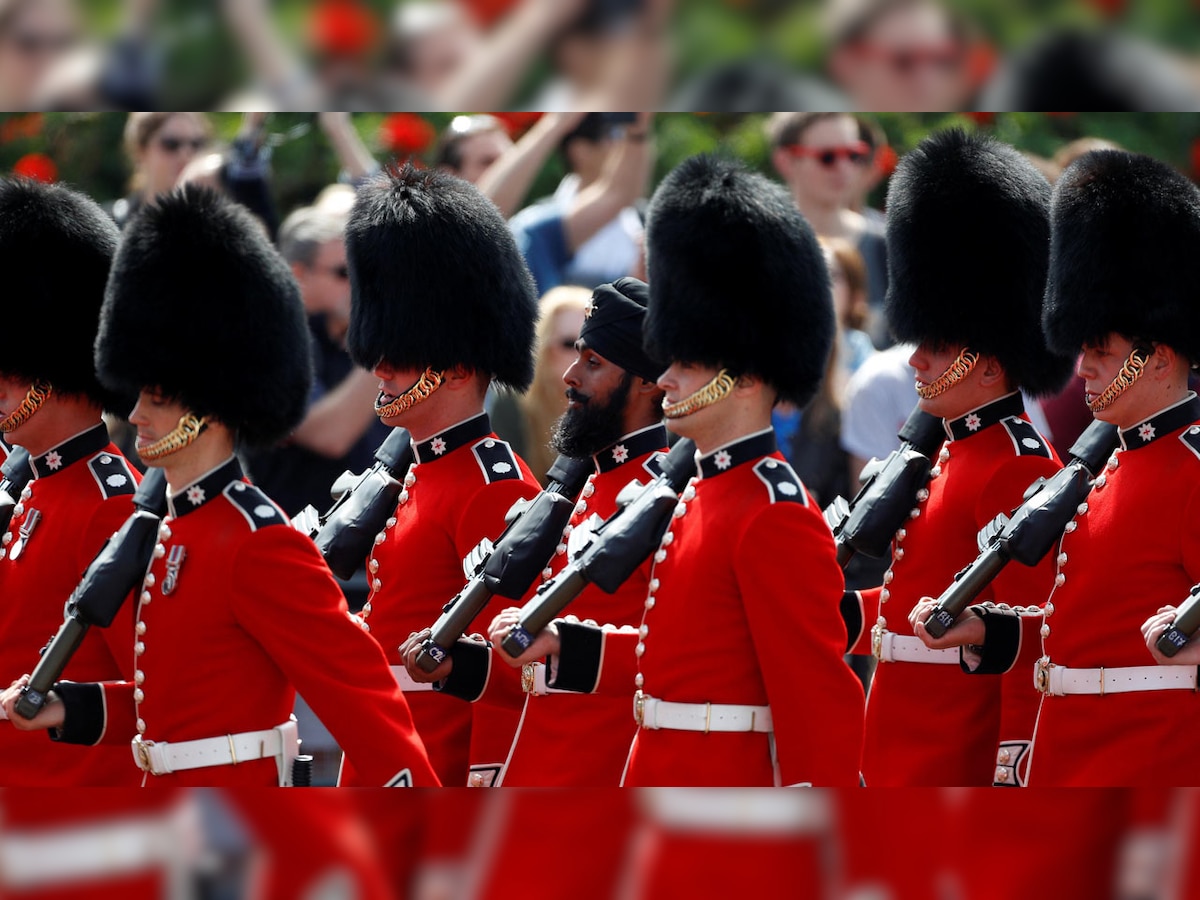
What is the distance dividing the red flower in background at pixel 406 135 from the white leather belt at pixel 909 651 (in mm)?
3062

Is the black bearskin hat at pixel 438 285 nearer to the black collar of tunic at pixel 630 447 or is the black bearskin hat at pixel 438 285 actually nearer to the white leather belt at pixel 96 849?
the black collar of tunic at pixel 630 447

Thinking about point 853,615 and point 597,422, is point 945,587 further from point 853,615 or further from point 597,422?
point 597,422

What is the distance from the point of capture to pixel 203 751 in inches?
155

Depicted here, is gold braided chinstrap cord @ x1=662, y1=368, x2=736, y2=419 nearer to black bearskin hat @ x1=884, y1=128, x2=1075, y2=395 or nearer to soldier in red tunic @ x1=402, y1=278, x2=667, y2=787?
soldier in red tunic @ x1=402, y1=278, x2=667, y2=787

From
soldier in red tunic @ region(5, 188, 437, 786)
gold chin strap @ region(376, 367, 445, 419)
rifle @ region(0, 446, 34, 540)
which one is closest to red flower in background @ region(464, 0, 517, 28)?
soldier in red tunic @ region(5, 188, 437, 786)

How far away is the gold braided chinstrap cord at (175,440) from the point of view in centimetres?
415

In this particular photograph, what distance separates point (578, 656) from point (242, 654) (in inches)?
27.0

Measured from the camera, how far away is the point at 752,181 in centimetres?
423

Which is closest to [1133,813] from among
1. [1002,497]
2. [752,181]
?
[752,181]

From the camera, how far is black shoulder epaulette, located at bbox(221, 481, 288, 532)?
396cm

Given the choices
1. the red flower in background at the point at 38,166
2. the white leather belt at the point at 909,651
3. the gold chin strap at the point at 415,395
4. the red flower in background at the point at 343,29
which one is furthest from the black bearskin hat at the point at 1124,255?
the red flower in background at the point at 38,166

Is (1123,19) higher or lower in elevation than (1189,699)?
higher

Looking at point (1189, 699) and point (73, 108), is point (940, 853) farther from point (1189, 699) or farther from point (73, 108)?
point (73, 108)

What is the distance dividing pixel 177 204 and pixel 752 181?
1325mm
